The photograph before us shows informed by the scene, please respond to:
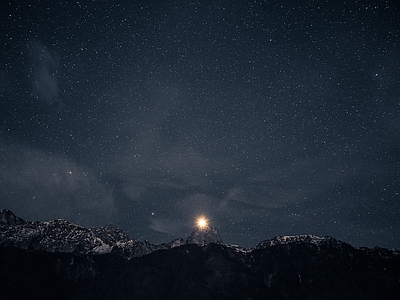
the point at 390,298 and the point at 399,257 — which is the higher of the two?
the point at 399,257

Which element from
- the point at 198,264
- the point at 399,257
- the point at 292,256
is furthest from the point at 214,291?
the point at 399,257

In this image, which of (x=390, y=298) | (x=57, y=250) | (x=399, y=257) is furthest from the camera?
(x=57, y=250)

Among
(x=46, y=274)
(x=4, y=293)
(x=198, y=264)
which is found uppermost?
(x=198, y=264)

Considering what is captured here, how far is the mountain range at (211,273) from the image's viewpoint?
503 feet

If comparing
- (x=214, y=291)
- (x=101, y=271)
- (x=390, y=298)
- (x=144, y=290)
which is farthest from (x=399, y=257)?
(x=101, y=271)

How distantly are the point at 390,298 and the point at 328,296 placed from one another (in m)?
30.5

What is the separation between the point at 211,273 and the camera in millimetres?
Result: 175875

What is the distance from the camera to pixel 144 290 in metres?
163

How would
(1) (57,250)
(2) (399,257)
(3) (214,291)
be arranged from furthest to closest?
(1) (57,250) → (2) (399,257) → (3) (214,291)

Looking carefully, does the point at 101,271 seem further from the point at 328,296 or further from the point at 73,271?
the point at 328,296

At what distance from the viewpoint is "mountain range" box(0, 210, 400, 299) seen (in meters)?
153

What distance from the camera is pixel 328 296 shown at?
474 ft

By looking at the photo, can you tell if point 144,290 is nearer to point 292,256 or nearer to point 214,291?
point 214,291

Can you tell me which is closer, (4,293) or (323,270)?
(4,293)
